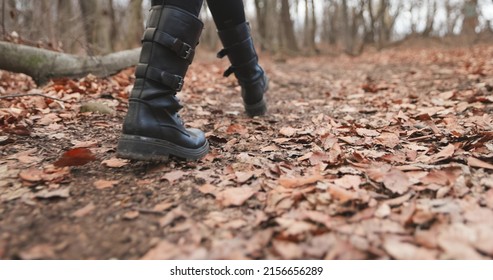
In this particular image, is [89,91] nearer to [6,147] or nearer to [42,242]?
[6,147]

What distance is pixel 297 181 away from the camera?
1.25 metres

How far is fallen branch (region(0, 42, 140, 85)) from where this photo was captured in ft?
9.34

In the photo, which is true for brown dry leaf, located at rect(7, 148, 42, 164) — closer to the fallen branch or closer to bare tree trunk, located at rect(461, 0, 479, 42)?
the fallen branch

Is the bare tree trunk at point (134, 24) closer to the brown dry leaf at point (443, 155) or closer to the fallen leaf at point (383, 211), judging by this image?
the brown dry leaf at point (443, 155)

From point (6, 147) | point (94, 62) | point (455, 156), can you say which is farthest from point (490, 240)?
point (94, 62)

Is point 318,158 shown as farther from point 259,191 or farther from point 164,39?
point 164,39

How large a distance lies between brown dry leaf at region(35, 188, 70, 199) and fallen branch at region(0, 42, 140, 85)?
7.08 ft

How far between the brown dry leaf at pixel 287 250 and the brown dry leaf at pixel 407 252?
9.2 inches

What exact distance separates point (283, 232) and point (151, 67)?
2.74ft

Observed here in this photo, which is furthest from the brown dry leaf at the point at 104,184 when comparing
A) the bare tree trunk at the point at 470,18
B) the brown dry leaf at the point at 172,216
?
the bare tree trunk at the point at 470,18

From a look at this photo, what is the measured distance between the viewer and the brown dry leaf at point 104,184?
1283mm

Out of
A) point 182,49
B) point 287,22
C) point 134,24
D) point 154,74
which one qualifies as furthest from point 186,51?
point 287,22

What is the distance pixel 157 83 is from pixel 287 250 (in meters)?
0.85

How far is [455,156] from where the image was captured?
1.41 meters
